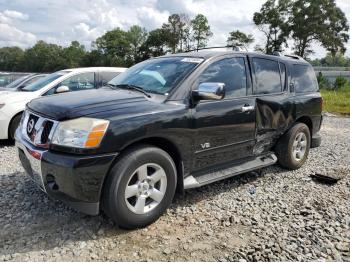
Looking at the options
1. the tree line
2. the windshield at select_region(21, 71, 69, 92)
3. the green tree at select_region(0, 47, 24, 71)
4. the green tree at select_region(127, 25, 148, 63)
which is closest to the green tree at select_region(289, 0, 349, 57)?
A: the tree line

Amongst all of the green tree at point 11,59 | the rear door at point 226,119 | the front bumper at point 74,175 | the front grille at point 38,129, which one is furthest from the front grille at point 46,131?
the green tree at point 11,59

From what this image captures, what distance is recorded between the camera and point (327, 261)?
3158 mm

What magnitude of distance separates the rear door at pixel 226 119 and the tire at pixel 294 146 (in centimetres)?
82

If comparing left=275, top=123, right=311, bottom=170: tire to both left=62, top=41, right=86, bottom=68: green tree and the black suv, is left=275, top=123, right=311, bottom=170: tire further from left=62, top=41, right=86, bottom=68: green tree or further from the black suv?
left=62, top=41, right=86, bottom=68: green tree

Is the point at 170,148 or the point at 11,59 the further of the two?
the point at 11,59

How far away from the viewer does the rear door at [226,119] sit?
13.1 feet

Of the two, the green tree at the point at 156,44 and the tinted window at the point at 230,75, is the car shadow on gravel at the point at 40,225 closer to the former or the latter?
the tinted window at the point at 230,75

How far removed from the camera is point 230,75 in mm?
4465

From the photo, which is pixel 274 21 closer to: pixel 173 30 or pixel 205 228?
pixel 173 30

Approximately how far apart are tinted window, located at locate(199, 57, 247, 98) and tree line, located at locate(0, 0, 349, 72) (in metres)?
20.4

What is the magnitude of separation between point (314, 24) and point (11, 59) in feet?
198

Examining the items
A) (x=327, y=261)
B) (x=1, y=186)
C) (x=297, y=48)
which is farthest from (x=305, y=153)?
(x=297, y=48)

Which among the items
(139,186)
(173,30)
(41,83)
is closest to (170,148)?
(139,186)

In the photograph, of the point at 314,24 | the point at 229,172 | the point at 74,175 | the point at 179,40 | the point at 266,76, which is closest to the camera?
the point at 74,175
